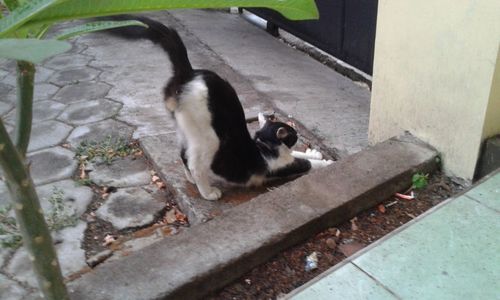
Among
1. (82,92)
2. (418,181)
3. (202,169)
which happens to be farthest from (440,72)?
(82,92)

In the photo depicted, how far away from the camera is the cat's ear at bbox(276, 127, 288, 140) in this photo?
256cm

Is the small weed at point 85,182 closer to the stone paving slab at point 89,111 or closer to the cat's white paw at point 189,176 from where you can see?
the cat's white paw at point 189,176

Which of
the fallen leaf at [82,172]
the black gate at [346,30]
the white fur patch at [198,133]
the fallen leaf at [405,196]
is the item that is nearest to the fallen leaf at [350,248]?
the fallen leaf at [405,196]

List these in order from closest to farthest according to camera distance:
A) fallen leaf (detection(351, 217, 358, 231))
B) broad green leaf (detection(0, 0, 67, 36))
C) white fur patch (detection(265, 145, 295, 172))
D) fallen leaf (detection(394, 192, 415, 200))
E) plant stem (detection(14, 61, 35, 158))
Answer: broad green leaf (detection(0, 0, 67, 36))
plant stem (detection(14, 61, 35, 158))
fallen leaf (detection(351, 217, 358, 231))
fallen leaf (detection(394, 192, 415, 200))
white fur patch (detection(265, 145, 295, 172))

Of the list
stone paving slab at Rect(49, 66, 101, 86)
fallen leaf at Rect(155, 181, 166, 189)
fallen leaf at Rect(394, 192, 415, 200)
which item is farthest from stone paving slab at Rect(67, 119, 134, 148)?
fallen leaf at Rect(394, 192, 415, 200)

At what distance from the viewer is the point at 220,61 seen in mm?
4199

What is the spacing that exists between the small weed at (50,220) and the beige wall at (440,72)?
1.64m

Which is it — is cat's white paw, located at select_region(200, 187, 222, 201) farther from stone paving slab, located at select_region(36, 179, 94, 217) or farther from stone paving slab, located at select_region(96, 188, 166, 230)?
stone paving slab, located at select_region(36, 179, 94, 217)

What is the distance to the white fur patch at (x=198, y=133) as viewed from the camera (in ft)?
7.33

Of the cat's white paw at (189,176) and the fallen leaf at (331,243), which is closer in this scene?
the fallen leaf at (331,243)

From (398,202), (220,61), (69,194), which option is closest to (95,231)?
(69,194)

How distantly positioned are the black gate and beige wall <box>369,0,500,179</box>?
1103mm

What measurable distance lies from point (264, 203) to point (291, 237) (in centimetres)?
21

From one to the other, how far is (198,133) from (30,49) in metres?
1.70
